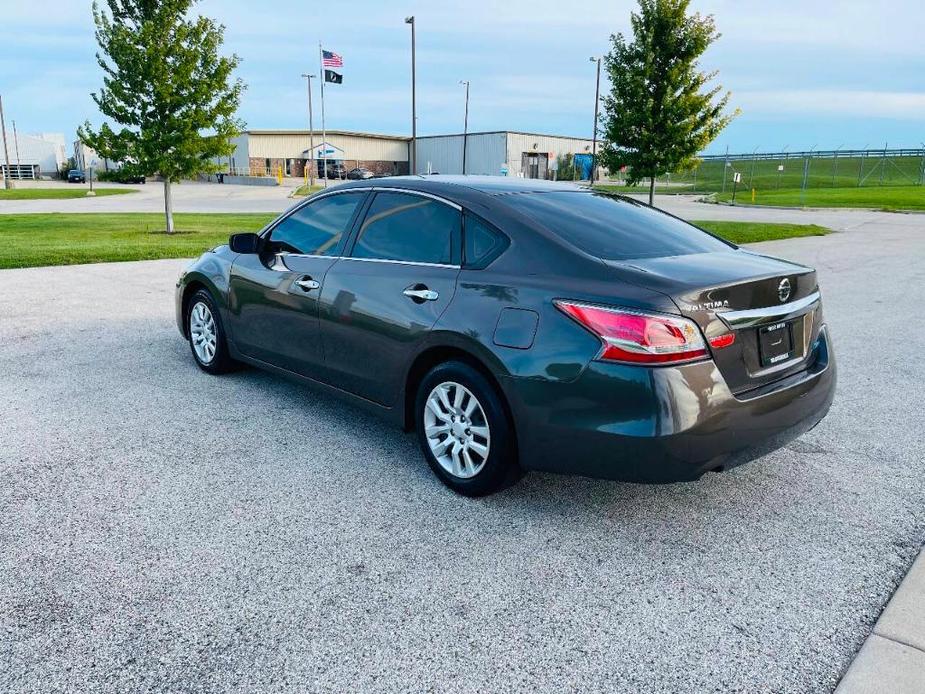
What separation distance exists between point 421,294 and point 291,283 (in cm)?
128

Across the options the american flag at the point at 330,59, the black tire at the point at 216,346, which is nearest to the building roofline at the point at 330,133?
the american flag at the point at 330,59

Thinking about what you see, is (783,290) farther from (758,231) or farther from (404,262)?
(758,231)

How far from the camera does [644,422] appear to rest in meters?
3.05

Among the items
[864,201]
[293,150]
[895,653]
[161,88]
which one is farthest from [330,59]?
[895,653]

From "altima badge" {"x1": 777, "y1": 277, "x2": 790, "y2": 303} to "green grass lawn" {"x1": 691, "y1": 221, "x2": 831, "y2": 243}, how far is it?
14858 millimetres

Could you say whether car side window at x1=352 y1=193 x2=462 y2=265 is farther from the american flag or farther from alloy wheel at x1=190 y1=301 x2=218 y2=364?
the american flag

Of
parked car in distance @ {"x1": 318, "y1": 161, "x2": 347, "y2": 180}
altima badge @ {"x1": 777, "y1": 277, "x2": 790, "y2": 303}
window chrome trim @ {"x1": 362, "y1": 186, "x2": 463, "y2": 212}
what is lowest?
altima badge @ {"x1": 777, "y1": 277, "x2": 790, "y2": 303}

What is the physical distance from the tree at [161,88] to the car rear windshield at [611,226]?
15.6 meters

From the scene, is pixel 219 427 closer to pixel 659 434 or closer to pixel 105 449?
pixel 105 449

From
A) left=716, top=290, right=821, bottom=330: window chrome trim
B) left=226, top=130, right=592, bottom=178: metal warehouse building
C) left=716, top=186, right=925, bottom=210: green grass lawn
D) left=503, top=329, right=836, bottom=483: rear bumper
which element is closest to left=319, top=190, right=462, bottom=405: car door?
left=503, top=329, right=836, bottom=483: rear bumper

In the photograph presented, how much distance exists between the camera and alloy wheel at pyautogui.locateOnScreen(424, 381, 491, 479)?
3615mm

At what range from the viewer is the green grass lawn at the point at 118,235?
1312 centimetres

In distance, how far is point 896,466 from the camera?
421 centimetres

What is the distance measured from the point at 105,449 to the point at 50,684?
2.16m
